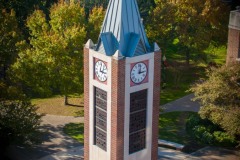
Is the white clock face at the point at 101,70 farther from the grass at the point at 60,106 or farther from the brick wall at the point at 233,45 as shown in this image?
the brick wall at the point at 233,45

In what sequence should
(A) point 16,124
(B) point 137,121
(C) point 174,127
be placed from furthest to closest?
(C) point 174,127 < (A) point 16,124 < (B) point 137,121

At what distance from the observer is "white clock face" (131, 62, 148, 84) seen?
25.1m

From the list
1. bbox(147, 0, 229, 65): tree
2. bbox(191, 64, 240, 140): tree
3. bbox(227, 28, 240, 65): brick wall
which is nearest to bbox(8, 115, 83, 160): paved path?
bbox(191, 64, 240, 140): tree

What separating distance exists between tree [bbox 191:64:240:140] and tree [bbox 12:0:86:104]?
1046 cm

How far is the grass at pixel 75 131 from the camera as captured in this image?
38719mm

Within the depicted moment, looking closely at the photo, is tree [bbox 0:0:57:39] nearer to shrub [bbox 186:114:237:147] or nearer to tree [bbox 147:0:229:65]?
tree [bbox 147:0:229:65]

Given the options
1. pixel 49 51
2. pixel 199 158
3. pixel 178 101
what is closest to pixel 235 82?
pixel 199 158

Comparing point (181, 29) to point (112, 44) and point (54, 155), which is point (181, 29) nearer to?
point (54, 155)

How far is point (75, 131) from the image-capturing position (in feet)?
131

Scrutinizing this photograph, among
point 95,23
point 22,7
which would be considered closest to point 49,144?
point 95,23

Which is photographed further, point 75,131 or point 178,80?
point 178,80

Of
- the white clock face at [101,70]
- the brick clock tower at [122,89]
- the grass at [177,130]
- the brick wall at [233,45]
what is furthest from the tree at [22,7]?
the white clock face at [101,70]

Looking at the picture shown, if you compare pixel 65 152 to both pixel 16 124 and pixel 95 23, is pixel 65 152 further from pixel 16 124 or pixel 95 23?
pixel 95 23

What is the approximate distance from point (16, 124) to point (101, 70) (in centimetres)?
1017
